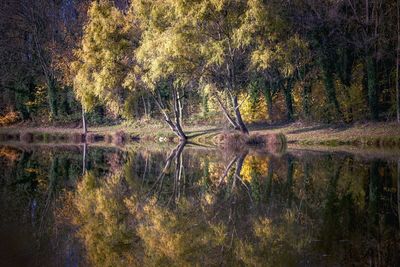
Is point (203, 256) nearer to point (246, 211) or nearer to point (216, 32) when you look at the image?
point (246, 211)

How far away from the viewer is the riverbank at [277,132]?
93.3 ft

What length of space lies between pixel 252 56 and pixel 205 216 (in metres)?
20.7

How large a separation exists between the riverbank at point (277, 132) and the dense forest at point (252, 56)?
147 centimetres

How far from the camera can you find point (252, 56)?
30000 millimetres

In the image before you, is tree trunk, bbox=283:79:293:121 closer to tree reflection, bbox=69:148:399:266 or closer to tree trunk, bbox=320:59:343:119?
tree trunk, bbox=320:59:343:119

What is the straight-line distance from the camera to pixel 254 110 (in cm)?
4088

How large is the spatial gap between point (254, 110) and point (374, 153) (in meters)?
18.0

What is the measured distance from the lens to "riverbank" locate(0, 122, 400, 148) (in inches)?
1120

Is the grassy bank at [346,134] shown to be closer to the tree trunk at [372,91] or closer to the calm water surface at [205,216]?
the tree trunk at [372,91]

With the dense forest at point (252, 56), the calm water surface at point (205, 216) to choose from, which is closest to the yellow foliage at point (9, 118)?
the dense forest at point (252, 56)

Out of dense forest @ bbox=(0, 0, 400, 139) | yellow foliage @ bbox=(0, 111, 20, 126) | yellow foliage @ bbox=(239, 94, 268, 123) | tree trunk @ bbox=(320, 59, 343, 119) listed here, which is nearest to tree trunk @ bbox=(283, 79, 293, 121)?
dense forest @ bbox=(0, 0, 400, 139)

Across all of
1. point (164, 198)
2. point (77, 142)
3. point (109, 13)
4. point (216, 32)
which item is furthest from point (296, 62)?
point (164, 198)

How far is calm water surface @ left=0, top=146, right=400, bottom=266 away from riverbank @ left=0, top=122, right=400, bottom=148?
9645 mm

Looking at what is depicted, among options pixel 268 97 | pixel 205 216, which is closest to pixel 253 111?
pixel 268 97
